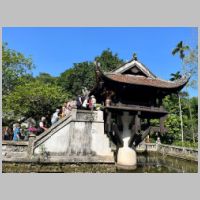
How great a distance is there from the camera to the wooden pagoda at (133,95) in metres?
13.3

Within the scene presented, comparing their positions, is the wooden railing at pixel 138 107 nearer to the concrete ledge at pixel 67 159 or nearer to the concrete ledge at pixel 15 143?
the concrete ledge at pixel 67 159

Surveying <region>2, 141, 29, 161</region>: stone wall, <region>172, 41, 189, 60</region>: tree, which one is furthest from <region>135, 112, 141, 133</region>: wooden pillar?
<region>172, 41, 189, 60</region>: tree

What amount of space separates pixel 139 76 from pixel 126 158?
4.73 meters

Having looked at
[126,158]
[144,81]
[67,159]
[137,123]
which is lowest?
[126,158]

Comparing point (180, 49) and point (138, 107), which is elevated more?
point (180, 49)

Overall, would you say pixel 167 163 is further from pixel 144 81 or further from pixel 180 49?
pixel 180 49

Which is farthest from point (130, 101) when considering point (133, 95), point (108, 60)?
point (108, 60)

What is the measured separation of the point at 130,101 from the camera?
551 inches

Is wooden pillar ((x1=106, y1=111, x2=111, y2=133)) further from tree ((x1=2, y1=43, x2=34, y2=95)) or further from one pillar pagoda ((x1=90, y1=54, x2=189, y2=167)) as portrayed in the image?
tree ((x1=2, y1=43, x2=34, y2=95))

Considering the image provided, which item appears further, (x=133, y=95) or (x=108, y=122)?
(x=133, y=95)

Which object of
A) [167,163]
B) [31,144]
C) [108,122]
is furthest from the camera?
[167,163]

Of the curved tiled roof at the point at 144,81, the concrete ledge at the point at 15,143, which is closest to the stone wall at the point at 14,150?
the concrete ledge at the point at 15,143

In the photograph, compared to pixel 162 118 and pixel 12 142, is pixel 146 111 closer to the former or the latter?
pixel 162 118

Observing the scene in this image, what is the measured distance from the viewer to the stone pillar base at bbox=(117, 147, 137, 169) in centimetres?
1384
